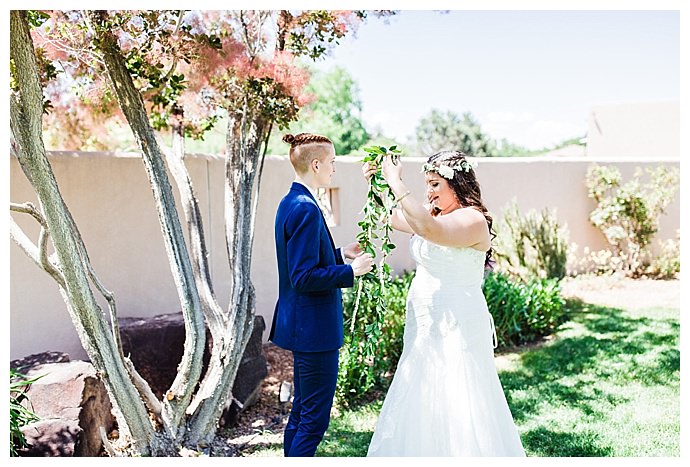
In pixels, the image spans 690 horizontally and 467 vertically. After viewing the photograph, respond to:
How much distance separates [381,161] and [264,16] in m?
2.12

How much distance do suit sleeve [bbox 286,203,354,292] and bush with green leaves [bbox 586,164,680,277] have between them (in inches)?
278

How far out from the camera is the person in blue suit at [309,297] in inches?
113

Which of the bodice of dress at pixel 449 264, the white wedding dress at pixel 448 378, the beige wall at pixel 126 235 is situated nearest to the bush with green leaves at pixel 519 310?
the beige wall at pixel 126 235

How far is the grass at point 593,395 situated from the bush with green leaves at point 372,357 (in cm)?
15

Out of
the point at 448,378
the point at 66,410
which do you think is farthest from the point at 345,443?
the point at 66,410

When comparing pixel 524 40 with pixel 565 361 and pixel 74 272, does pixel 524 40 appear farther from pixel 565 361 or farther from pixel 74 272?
pixel 74 272

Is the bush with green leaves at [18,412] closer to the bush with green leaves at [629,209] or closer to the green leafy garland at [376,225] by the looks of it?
the green leafy garland at [376,225]

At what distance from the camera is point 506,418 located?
10.2 feet

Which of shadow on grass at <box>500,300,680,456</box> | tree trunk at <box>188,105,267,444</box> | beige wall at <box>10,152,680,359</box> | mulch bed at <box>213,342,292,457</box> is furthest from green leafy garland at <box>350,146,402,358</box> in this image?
beige wall at <box>10,152,680,359</box>

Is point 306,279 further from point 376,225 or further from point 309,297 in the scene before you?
point 376,225

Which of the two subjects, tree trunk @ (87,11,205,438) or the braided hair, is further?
tree trunk @ (87,11,205,438)

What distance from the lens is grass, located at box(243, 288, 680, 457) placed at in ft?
13.1

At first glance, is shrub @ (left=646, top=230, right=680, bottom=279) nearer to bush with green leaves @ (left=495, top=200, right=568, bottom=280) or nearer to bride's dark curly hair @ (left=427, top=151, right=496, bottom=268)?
bush with green leaves @ (left=495, top=200, right=568, bottom=280)

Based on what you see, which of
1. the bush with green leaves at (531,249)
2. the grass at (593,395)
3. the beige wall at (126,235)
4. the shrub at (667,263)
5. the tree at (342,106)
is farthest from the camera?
the tree at (342,106)
